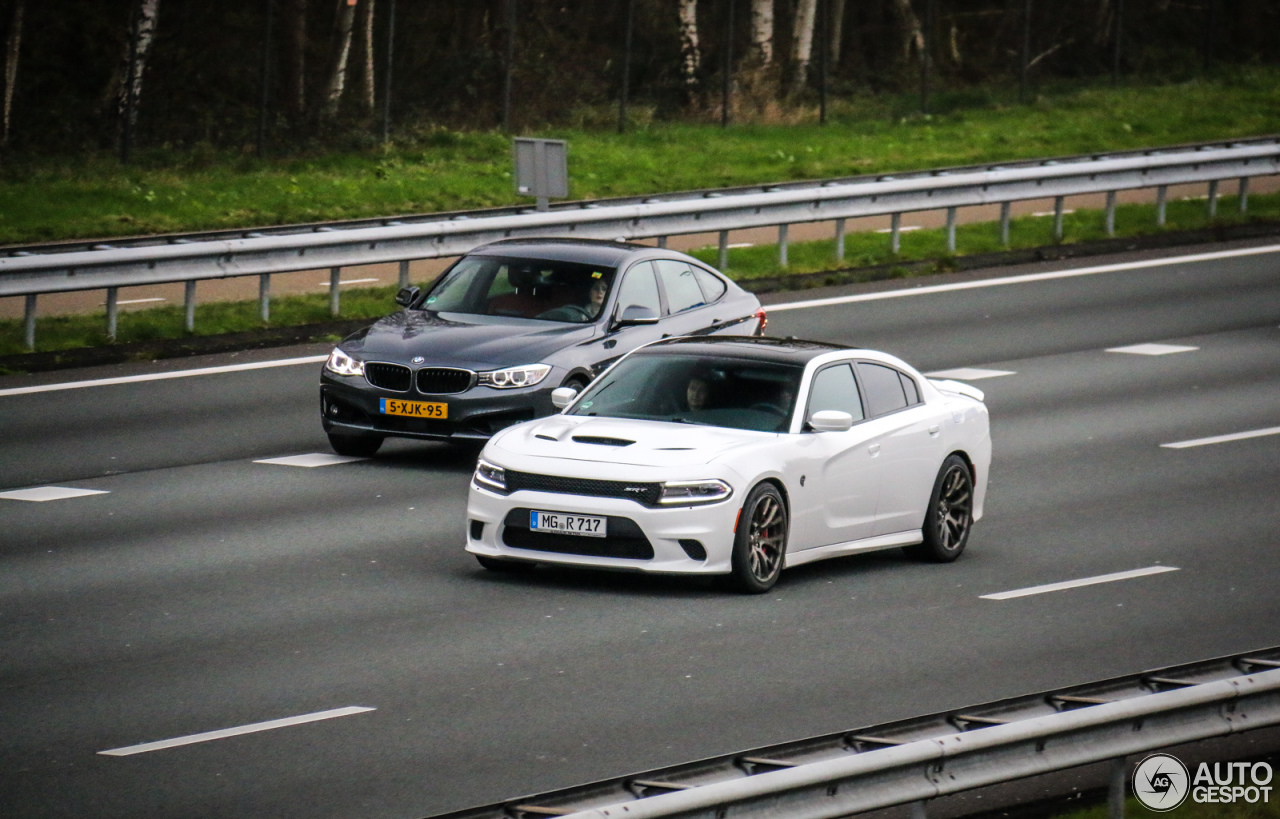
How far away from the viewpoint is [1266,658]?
8359 mm

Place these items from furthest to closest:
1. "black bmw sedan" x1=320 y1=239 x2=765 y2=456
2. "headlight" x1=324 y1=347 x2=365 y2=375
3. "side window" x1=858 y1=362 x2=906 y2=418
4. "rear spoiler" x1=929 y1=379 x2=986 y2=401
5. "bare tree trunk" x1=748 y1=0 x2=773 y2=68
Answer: "bare tree trunk" x1=748 y1=0 x2=773 y2=68 < "headlight" x1=324 y1=347 x2=365 y2=375 < "black bmw sedan" x1=320 y1=239 x2=765 y2=456 < "rear spoiler" x1=929 y1=379 x2=986 y2=401 < "side window" x1=858 y1=362 x2=906 y2=418

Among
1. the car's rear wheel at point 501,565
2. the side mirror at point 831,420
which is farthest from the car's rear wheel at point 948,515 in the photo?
the car's rear wheel at point 501,565

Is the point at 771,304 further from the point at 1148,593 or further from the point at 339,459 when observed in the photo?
the point at 1148,593

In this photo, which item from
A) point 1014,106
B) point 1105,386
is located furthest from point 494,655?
point 1014,106

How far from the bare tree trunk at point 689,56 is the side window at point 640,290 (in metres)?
24.6

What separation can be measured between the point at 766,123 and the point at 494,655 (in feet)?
105

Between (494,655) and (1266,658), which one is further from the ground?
(1266,658)

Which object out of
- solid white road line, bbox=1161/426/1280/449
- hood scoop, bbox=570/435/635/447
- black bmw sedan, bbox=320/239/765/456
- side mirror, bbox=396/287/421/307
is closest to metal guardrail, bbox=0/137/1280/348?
side mirror, bbox=396/287/421/307

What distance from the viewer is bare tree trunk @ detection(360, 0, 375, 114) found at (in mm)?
40312

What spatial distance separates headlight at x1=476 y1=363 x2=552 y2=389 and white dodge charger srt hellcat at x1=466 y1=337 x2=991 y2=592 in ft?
7.49

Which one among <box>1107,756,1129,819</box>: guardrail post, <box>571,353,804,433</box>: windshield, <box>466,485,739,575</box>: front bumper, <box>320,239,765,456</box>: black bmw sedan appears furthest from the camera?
<box>320,239,765,456</box>: black bmw sedan

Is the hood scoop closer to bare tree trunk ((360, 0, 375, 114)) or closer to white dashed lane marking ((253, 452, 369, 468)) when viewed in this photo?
white dashed lane marking ((253, 452, 369, 468))

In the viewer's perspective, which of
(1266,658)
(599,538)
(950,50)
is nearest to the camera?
(1266,658)

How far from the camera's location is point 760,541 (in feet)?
41.0
